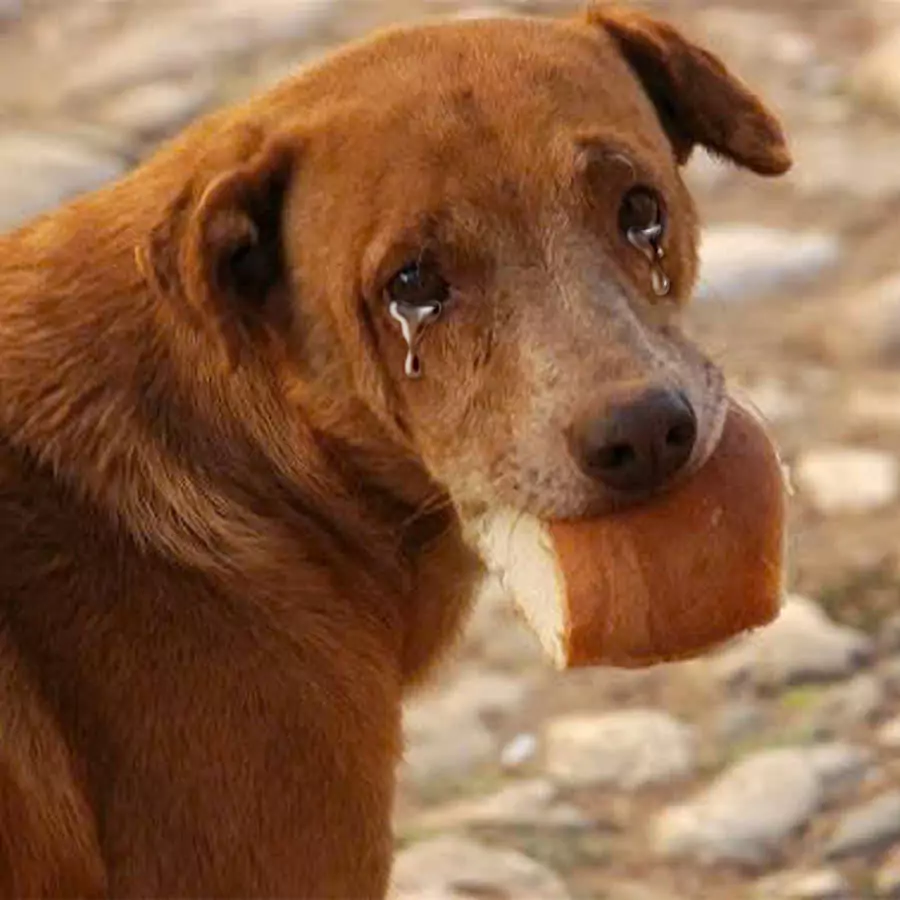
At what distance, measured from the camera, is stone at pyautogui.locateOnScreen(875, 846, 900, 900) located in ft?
13.4

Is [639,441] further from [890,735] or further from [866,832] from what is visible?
[890,735]

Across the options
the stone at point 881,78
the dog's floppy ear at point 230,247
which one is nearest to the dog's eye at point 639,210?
the dog's floppy ear at point 230,247

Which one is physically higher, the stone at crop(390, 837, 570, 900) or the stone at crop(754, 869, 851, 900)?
the stone at crop(390, 837, 570, 900)

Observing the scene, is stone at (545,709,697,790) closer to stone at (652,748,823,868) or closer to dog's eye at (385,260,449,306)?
stone at (652,748,823,868)

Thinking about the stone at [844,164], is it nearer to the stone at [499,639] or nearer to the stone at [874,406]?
the stone at [874,406]

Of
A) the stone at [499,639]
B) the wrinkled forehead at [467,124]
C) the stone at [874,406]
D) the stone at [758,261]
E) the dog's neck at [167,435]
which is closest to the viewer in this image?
the wrinkled forehead at [467,124]

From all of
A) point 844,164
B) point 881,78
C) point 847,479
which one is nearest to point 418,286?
point 847,479

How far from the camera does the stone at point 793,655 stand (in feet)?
14.9

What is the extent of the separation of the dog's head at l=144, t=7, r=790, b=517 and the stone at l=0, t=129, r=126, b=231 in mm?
2380

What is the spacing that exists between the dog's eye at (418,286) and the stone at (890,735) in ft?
5.35

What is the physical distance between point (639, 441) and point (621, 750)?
5.17 feet

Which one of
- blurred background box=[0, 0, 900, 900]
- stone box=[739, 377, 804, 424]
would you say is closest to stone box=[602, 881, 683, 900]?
blurred background box=[0, 0, 900, 900]

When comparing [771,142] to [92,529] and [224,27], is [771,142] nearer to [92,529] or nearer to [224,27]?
[92,529]

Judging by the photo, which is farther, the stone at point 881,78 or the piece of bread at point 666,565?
the stone at point 881,78
